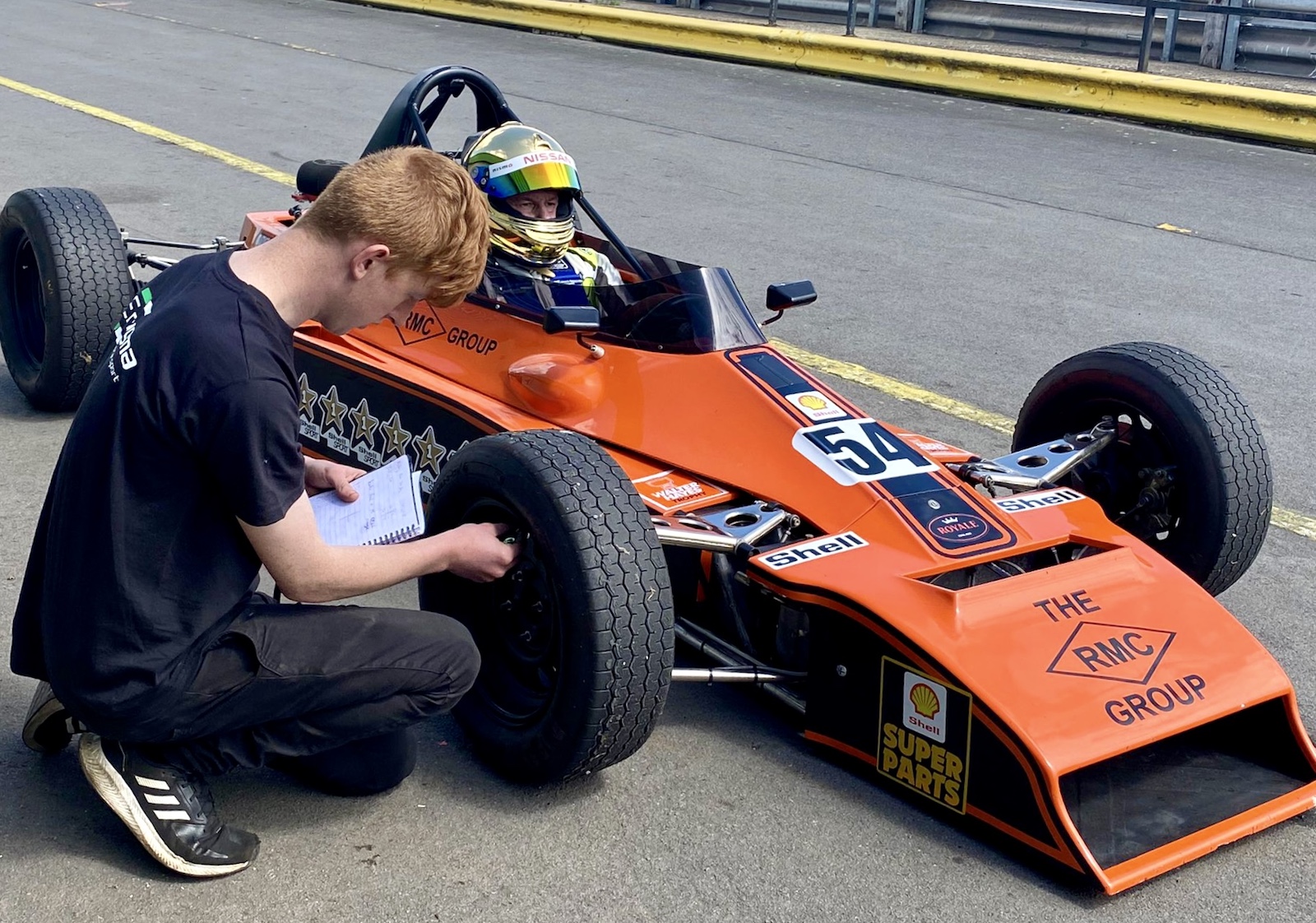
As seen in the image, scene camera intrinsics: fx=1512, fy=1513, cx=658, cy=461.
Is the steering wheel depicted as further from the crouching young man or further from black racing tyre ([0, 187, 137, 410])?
the crouching young man

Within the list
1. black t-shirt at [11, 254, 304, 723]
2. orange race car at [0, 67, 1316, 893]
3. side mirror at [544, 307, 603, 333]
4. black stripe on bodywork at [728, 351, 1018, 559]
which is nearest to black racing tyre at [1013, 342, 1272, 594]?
orange race car at [0, 67, 1316, 893]

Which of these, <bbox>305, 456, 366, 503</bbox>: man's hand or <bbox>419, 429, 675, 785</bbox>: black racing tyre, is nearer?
<bbox>419, 429, 675, 785</bbox>: black racing tyre

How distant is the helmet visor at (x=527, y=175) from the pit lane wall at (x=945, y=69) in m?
8.87

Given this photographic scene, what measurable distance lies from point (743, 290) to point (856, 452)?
3.72m

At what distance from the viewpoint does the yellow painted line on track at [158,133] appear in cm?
1006

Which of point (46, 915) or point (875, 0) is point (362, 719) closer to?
point (46, 915)

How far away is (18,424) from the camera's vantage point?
5.63m

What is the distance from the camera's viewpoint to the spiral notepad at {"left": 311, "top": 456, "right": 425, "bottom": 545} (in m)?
3.26

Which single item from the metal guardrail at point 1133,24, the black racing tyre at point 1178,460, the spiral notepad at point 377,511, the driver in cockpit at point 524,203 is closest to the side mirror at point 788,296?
the driver in cockpit at point 524,203

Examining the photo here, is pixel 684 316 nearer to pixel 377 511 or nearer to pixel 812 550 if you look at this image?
pixel 812 550

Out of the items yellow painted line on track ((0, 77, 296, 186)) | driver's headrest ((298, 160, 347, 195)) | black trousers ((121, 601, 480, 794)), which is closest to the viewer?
black trousers ((121, 601, 480, 794))

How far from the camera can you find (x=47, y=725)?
336 cm

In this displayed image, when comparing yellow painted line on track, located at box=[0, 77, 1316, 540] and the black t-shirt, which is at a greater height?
the black t-shirt

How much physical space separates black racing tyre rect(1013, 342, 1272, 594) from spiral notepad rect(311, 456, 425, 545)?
215 cm
